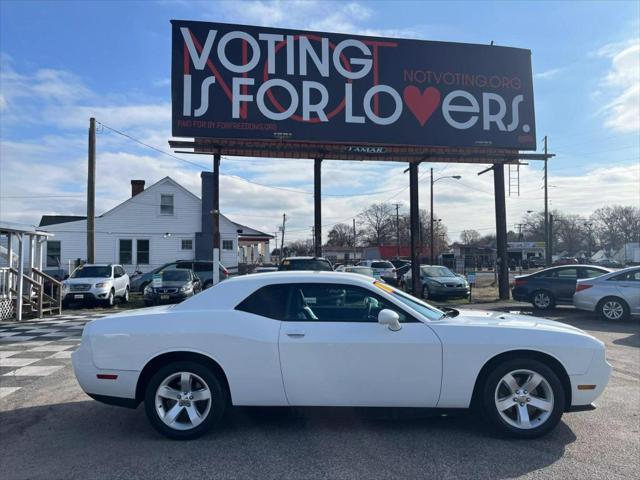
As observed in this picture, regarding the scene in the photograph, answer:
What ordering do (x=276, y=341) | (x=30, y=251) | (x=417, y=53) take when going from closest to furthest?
(x=276, y=341), (x=30, y=251), (x=417, y=53)

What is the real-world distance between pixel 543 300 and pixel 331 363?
13285mm

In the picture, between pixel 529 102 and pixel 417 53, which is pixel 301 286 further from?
pixel 529 102

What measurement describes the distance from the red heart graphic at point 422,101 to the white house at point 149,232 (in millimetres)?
17740

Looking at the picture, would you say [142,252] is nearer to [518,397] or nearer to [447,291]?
[447,291]

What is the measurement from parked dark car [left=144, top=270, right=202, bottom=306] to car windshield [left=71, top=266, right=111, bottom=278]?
170 cm

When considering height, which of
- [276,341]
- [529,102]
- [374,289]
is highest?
[529,102]

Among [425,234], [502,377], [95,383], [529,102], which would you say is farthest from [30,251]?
[425,234]

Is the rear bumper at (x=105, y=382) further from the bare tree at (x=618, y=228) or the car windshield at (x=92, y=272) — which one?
the bare tree at (x=618, y=228)

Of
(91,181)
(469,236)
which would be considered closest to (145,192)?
(91,181)

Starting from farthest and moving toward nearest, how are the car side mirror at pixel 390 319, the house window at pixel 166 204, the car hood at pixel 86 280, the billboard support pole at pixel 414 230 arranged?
the house window at pixel 166 204 → the billboard support pole at pixel 414 230 → the car hood at pixel 86 280 → the car side mirror at pixel 390 319

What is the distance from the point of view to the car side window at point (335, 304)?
15.2ft

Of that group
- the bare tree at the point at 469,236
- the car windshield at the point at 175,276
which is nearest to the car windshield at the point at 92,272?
the car windshield at the point at 175,276

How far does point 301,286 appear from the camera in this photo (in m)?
4.77

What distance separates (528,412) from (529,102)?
17800 mm
